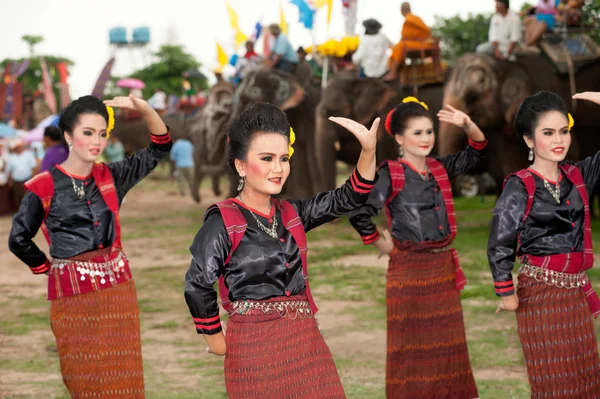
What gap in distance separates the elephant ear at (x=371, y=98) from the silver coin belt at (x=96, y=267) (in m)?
9.16

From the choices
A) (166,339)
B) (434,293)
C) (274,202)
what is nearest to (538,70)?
(166,339)

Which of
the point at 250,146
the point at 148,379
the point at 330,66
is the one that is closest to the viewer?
the point at 250,146

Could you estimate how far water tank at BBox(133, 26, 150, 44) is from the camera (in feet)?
157

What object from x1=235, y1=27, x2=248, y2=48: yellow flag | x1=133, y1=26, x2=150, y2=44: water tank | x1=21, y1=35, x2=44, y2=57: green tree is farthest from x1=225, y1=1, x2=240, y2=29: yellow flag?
x1=21, y1=35, x2=44, y2=57: green tree

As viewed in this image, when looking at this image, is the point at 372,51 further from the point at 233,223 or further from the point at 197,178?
the point at 233,223

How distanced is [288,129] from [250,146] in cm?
17

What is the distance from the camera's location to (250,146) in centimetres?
356

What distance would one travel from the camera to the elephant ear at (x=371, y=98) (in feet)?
44.4

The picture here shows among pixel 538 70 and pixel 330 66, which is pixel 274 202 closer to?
pixel 538 70

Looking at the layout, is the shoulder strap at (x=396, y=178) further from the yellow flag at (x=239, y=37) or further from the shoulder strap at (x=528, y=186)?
the yellow flag at (x=239, y=37)

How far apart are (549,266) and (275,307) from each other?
1452 millimetres

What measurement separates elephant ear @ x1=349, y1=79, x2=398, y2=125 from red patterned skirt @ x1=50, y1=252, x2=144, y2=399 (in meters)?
9.22

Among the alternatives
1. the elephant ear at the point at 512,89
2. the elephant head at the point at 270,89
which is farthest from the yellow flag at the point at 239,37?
the elephant ear at the point at 512,89

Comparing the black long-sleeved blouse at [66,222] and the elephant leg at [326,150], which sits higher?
the black long-sleeved blouse at [66,222]
